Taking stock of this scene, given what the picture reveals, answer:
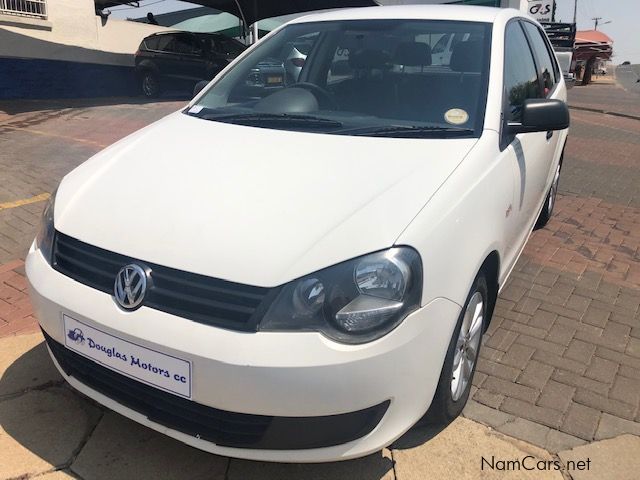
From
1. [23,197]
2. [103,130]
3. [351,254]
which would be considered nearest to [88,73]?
[103,130]

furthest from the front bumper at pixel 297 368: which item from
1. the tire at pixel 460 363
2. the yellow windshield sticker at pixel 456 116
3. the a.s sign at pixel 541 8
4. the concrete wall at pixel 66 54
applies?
the a.s sign at pixel 541 8

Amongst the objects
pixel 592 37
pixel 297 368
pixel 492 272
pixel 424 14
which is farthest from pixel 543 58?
pixel 592 37

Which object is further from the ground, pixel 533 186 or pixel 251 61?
pixel 251 61

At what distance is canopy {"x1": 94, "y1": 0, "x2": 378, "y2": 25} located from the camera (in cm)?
1766

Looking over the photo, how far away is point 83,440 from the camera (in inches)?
89.4

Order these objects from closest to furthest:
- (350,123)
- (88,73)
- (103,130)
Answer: (350,123), (103,130), (88,73)

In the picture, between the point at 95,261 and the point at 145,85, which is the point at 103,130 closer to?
the point at 145,85

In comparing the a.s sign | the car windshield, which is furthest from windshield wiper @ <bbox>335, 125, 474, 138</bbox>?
the a.s sign

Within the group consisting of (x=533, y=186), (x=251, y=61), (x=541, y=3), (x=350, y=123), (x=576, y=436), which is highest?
(x=541, y=3)

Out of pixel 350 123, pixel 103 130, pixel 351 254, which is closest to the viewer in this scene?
pixel 351 254

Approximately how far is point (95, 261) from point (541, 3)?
19.4 m

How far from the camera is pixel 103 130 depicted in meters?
8.77

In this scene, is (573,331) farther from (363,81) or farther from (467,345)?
(363,81)

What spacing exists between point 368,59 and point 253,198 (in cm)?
144
